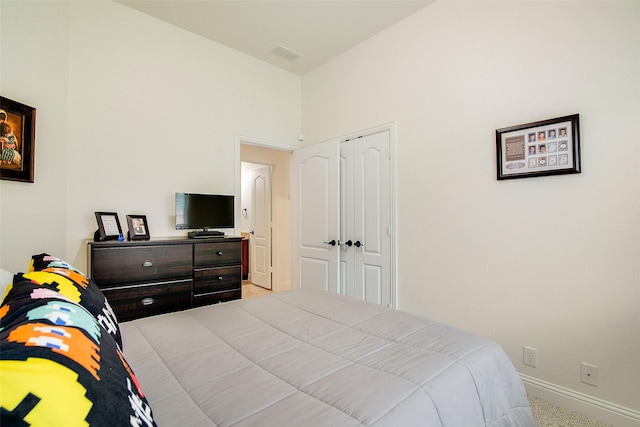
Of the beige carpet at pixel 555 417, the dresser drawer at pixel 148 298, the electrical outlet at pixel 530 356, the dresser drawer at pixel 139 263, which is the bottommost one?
the beige carpet at pixel 555 417

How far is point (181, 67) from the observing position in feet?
10.7

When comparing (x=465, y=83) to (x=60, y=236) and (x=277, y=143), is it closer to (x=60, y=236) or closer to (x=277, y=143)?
(x=277, y=143)

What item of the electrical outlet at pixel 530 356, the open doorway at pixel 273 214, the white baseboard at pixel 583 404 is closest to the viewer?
the white baseboard at pixel 583 404

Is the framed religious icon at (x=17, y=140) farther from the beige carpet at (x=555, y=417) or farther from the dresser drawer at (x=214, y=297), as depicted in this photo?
the beige carpet at (x=555, y=417)

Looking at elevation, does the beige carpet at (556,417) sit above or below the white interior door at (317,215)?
below

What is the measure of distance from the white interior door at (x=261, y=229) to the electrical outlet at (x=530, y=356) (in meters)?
3.87

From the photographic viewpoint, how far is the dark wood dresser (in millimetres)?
2344

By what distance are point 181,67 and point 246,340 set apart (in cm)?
312

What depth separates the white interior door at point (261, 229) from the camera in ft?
17.5

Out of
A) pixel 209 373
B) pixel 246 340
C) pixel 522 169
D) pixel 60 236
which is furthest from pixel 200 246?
pixel 522 169

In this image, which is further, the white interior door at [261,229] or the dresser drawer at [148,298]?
the white interior door at [261,229]

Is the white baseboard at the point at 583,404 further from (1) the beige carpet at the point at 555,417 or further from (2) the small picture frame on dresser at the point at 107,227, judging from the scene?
(2) the small picture frame on dresser at the point at 107,227

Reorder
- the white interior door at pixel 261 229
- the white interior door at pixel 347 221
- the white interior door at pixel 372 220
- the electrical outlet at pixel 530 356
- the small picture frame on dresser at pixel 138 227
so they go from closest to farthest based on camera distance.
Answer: the electrical outlet at pixel 530 356
the small picture frame on dresser at pixel 138 227
the white interior door at pixel 372 220
the white interior door at pixel 347 221
the white interior door at pixel 261 229

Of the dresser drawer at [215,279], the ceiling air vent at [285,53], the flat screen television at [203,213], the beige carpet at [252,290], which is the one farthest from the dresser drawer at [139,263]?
the ceiling air vent at [285,53]
